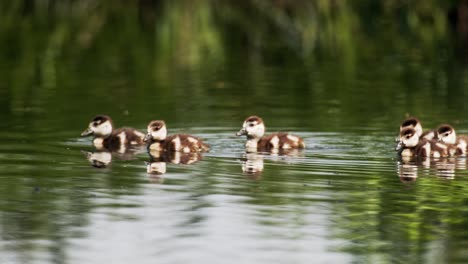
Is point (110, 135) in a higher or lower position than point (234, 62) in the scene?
lower

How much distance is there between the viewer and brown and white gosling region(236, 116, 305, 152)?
1147 centimetres

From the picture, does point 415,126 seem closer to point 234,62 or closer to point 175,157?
point 175,157

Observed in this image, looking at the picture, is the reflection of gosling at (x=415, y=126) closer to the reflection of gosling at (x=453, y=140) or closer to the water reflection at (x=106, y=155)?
the reflection of gosling at (x=453, y=140)

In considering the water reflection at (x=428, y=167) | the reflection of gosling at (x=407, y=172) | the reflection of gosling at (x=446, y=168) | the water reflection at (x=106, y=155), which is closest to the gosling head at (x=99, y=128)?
the water reflection at (x=106, y=155)

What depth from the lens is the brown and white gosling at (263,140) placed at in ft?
37.6

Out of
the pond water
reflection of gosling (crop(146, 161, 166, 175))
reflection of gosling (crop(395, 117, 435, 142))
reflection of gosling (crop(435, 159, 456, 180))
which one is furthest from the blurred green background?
reflection of gosling (crop(146, 161, 166, 175))

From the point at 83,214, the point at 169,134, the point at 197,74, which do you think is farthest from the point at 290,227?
the point at 197,74

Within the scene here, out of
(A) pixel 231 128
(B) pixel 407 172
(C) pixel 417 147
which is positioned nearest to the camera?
(B) pixel 407 172

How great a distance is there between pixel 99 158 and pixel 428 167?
9.23ft

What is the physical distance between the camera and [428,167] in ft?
34.6

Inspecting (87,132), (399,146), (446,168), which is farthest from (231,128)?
(446,168)

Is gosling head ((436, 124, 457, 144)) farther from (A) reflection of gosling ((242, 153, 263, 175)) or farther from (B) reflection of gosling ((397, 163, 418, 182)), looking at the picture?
(A) reflection of gosling ((242, 153, 263, 175))

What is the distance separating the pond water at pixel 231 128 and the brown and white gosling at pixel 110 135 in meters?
0.16

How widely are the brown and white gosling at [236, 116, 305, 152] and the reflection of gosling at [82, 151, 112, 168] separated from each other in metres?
1.26
